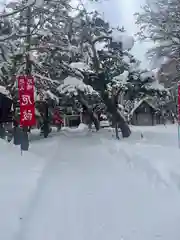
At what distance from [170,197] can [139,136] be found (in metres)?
19.2

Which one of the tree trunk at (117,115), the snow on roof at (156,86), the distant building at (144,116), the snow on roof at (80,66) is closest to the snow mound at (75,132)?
the tree trunk at (117,115)

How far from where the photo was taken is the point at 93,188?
8859mm

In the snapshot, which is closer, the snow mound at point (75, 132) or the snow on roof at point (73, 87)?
the snow on roof at point (73, 87)

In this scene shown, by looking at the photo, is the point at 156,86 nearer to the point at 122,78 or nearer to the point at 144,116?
the point at 122,78

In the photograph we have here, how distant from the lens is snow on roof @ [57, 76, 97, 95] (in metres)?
23.1

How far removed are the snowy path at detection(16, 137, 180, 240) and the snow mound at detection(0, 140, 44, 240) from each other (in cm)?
17

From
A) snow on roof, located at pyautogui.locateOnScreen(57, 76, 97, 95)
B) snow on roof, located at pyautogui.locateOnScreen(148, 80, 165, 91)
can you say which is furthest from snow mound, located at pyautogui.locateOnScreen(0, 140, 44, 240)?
snow on roof, located at pyautogui.locateOnScreen(148, 80, 165, 91)

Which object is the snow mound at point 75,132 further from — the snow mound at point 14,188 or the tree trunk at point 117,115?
the snow mound at point 14,188

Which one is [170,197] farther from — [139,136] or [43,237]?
[139,136]

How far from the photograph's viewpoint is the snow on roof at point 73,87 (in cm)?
2308

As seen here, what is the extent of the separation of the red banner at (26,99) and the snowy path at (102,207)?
3704mm

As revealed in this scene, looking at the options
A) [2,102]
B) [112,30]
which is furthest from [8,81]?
[112,30]

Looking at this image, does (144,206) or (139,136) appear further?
(139,136)

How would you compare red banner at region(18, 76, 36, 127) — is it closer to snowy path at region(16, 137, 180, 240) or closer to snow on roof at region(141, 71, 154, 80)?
snowy path at region(16, 137, 180, 240)
